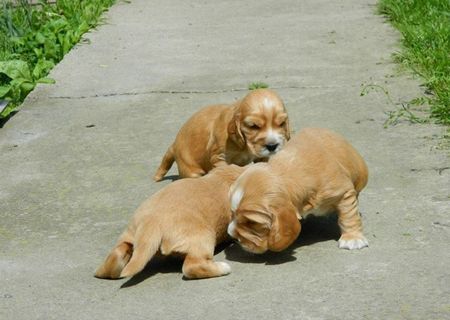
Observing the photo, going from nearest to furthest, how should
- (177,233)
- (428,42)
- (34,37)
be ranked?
(177,233)
(428,42)
(34,37)

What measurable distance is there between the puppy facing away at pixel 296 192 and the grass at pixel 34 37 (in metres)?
3.64

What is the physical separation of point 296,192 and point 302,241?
44 cm

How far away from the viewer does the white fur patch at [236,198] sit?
15.4 feet

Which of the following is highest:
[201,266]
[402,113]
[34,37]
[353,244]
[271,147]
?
[271,147]

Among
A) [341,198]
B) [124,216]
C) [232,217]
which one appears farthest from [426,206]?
[124,216]

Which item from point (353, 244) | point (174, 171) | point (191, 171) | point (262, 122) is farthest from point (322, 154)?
point (174, 171)

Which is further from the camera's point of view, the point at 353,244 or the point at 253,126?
the point at 253,126

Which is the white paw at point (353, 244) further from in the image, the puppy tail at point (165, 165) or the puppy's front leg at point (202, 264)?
the puppy tail at point (165, 165)

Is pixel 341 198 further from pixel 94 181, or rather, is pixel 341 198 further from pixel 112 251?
pixel 94 181

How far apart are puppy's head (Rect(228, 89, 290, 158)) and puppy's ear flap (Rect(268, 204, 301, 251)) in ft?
3.28

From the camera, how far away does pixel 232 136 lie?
5754 mm

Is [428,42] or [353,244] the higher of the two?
[353,244]

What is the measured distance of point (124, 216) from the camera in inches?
221

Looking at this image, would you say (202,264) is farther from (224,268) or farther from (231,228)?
(231,228)
